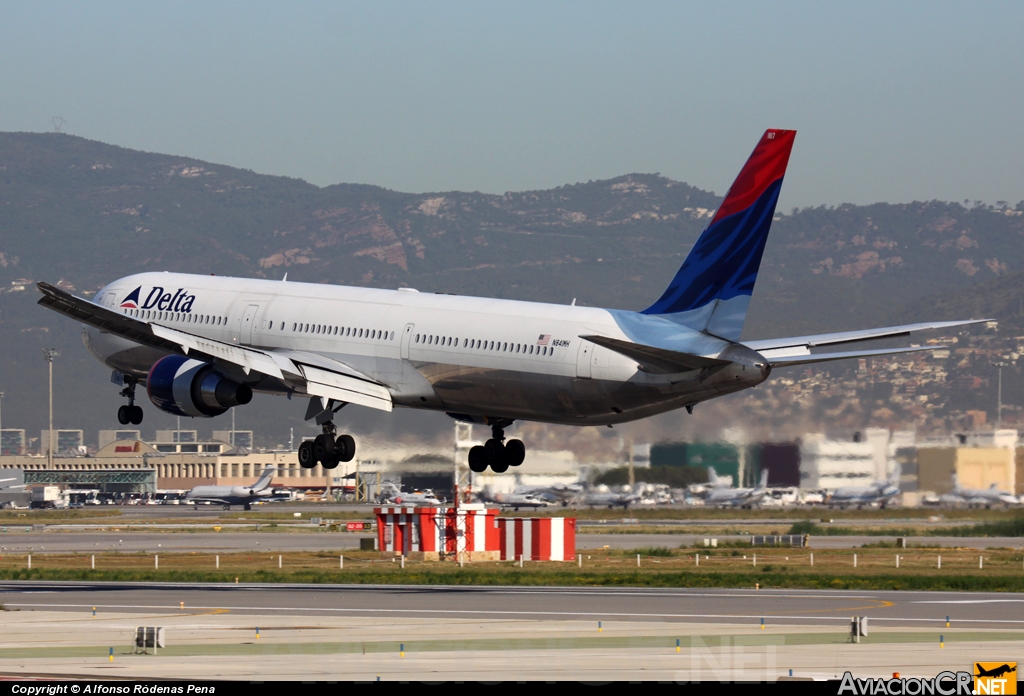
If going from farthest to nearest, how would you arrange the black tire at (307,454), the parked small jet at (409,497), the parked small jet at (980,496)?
the parked small jet at (409,497)
the parked small jet at (980,496)
the black tire at (307,454)

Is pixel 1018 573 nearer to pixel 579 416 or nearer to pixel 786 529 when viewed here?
pixel 579 416

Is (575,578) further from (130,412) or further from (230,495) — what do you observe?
(230,495)

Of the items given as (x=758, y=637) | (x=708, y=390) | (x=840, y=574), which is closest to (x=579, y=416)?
(x=708, y=390)

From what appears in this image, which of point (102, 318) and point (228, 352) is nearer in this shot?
point (102, 318)

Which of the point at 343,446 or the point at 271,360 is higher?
the point at 271,360

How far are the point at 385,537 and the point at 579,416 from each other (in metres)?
33.2

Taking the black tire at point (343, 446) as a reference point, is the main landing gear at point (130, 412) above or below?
above

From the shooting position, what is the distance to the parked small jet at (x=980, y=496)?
276 feet

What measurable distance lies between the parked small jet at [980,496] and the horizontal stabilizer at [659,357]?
142 ft

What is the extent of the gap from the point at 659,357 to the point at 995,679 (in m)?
19.1

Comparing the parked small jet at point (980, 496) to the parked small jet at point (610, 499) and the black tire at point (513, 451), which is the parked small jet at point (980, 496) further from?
the black tire at point (513, 451)

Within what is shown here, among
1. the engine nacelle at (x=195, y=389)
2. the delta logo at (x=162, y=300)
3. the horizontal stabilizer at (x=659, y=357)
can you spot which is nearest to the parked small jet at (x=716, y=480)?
the delta logo at (x=162, y=300)

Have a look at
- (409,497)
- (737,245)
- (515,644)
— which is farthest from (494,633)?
(409,497)

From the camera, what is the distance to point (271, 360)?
2028 inches
